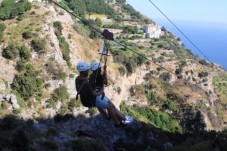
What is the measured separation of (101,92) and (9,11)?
45969 millimetres

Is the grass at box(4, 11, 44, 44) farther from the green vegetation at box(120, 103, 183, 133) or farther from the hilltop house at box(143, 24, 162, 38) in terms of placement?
the hilltop house at box(143, 24, 162, 38)

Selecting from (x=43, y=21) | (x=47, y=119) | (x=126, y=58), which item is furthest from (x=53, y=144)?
(x=126, y=58)

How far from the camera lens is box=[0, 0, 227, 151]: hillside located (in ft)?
121

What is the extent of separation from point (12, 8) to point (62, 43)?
9.41 metres

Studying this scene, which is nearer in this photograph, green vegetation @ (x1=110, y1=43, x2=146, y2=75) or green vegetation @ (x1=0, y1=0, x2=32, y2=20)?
green vegetation @ (x1=0, y1=0, x2=32, y2=20)

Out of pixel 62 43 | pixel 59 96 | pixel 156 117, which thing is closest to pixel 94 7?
pixel 156 117

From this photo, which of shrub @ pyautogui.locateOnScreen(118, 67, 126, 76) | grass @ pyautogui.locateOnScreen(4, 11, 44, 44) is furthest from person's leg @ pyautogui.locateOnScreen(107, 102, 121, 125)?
shrub @ pyautogui.locateOnScreen(118, 67, 126, 76)

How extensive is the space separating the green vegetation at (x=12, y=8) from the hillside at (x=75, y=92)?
5.9 inches

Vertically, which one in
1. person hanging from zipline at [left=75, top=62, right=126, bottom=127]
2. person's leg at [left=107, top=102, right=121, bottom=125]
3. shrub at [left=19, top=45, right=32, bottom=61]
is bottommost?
shrub at [left=19, top=45, right=32, bottom=61]

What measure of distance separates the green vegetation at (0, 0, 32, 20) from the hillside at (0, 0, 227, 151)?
151mm

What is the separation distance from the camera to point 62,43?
56094 mm

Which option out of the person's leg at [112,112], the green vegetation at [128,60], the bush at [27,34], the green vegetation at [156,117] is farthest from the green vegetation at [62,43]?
the person's leg at [112,112]

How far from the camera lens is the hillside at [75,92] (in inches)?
1457

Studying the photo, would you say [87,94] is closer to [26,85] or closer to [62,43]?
[26,85]
